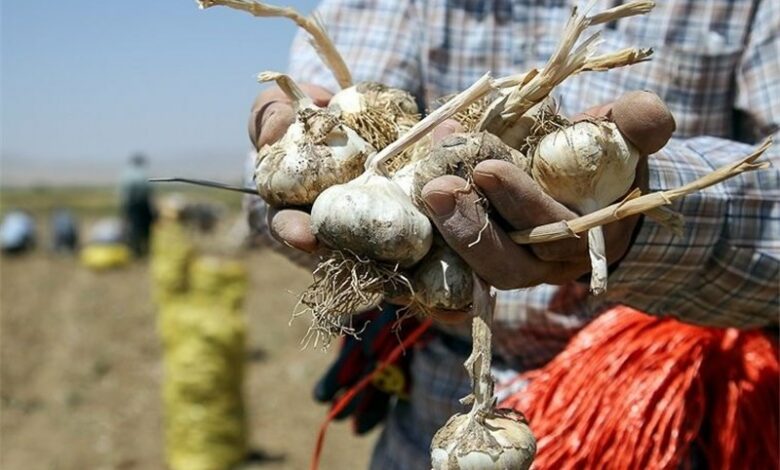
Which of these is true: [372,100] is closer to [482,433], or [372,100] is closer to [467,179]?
A: [467,179]

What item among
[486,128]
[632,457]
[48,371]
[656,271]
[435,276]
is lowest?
[48,371]

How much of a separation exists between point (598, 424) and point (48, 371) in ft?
23.6

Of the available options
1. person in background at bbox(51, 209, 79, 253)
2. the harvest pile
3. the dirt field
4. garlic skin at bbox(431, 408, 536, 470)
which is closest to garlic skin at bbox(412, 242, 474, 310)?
the harvest pile

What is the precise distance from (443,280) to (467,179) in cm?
11

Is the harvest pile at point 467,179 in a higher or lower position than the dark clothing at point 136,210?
higher

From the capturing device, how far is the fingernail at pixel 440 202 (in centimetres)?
93

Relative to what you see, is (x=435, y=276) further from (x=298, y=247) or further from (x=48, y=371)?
(x=48, y=371)

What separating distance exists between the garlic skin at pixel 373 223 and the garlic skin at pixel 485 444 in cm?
17

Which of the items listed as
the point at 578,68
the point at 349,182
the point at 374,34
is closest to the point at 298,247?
the point at 349,182

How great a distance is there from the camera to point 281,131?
1118 mm

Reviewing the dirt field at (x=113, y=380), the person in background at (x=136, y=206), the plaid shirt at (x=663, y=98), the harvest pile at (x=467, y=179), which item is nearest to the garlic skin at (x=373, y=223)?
the harvest pile at (x=467, y=179)

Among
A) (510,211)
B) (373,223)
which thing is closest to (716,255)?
(510,211)

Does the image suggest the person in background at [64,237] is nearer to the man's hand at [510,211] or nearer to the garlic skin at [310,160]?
the garlic skin at [310,160]

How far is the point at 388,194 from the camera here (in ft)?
3.18
